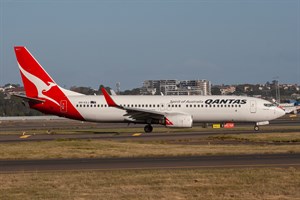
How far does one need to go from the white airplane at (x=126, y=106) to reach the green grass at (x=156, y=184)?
32819 millimetres

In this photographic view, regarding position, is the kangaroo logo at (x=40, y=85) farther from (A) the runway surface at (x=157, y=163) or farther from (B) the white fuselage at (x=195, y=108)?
(A) the runway surface at (x=157, y=163)

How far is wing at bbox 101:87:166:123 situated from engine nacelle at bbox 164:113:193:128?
2.42 feet

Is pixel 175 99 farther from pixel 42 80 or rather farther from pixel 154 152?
pixel 154 152

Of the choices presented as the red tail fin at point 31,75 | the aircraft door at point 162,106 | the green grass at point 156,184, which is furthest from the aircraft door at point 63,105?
the green grass at point 156,184

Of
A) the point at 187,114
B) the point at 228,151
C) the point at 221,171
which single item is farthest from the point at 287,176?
the point at 187,114

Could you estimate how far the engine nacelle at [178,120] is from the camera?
54.4 meters

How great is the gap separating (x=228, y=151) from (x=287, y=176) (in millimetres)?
10428

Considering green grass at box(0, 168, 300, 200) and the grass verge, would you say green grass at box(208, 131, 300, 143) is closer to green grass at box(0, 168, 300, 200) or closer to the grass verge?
the grass verge

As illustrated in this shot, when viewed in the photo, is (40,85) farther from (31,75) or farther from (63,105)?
(63,105)

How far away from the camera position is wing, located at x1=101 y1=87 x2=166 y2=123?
2142 inches

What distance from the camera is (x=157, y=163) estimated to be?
26.4 metres

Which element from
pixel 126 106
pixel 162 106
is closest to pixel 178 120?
pixel 162 106

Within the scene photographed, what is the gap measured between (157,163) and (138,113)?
29.4 meters

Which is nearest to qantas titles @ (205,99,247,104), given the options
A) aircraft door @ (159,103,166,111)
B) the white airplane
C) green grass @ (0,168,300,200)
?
the white airplane
